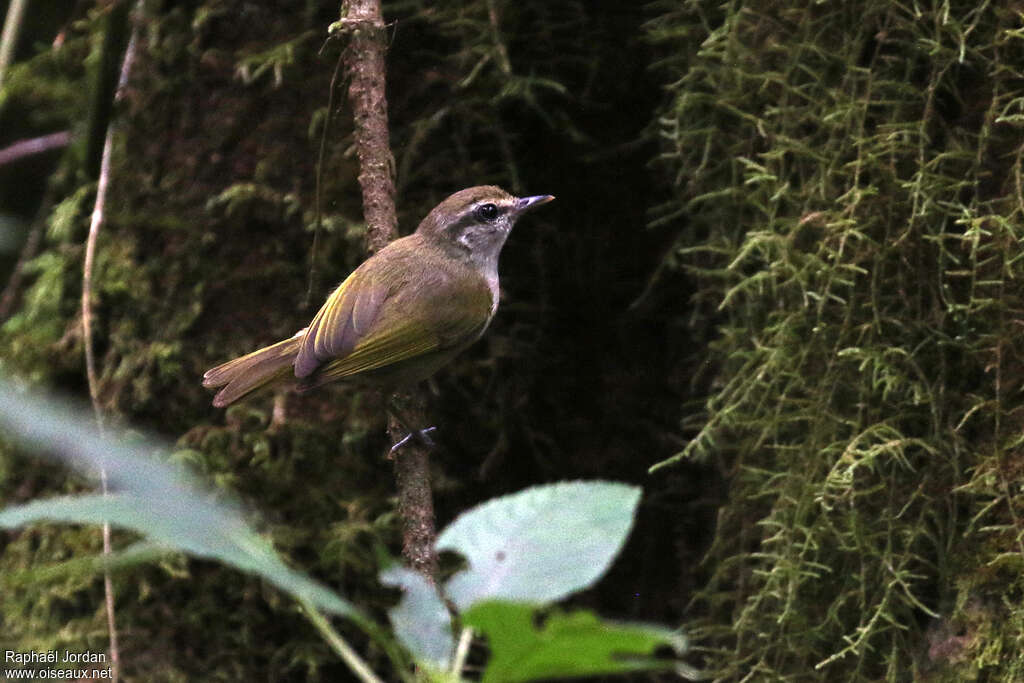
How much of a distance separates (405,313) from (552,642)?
2469 millimetres

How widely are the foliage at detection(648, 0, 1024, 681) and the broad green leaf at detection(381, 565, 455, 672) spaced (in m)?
1.66

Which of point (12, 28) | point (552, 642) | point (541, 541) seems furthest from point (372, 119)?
point (552, 642)

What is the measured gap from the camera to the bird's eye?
307 cm

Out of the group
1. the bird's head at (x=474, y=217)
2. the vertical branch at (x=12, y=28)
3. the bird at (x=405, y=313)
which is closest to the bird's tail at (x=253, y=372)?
the bird at (x=405, y=313)

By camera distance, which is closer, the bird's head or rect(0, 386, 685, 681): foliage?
rect(0, 386, 685, 681): foliage

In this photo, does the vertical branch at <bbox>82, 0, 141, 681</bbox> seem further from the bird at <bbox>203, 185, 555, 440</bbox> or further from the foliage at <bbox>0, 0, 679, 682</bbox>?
the bird at <bbox>203, 185, 555, 440</bbox>

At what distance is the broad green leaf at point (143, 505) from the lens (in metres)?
0.60

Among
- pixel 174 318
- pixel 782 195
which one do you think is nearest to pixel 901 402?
pixel 782 195

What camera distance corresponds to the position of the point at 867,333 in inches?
97.7

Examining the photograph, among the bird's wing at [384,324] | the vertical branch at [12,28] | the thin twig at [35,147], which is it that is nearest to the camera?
the vertical branch at [12,28]

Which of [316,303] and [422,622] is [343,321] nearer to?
[316,303]

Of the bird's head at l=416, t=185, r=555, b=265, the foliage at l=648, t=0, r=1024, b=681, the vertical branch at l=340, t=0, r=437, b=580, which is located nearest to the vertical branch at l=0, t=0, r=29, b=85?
the vertical branch at l=340, t=0, r=437, b=580

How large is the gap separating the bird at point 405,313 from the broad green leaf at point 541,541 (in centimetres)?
Result: 197

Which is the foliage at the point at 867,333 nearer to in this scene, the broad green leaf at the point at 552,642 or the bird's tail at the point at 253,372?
the bird's tail at the point at 253,372
